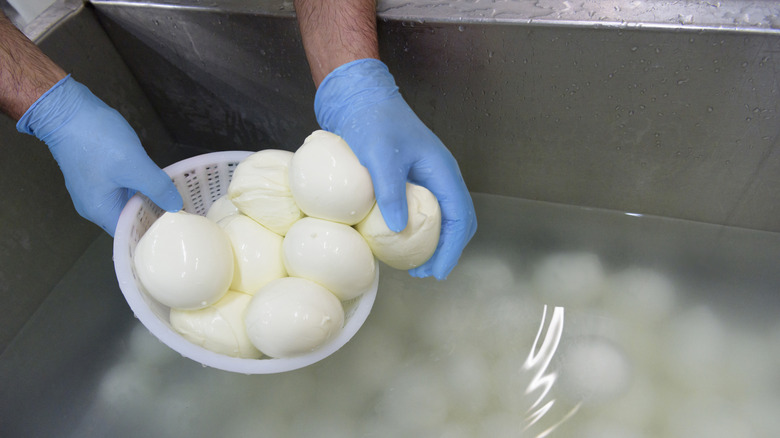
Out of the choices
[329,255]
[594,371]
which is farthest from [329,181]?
[594,371]

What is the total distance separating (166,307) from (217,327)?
0.50 feet

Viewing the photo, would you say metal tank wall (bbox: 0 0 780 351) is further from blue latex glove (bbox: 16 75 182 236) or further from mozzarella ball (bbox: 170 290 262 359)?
mozzarella ball (bbox: 170 290 262 359)

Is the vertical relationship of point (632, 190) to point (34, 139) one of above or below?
below

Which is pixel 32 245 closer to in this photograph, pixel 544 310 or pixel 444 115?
pixel 444 115

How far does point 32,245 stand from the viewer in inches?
44.6

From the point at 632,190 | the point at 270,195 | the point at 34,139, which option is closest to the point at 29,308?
the point at 34,139

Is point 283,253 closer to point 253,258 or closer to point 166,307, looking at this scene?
point 253,258

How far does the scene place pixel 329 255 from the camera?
0.82 metres

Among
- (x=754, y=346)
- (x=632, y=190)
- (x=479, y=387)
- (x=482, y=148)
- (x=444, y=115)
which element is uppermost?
(x=444, y=115)

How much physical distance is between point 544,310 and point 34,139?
118 cm

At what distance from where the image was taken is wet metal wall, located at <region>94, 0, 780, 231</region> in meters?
0.96

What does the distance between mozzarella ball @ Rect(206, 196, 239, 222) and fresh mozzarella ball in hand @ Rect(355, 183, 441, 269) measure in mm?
293

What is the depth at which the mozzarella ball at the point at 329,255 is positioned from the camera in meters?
0.82

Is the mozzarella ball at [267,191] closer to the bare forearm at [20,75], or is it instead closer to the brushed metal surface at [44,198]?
the bare forearm at [20,75]
